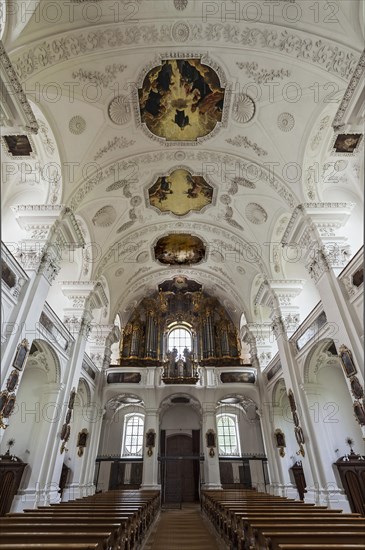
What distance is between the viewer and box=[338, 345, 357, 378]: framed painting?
7.73 m

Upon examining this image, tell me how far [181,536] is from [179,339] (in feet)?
40.6

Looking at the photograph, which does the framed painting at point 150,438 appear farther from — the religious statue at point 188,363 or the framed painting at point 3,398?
the framed painting at point 3,398

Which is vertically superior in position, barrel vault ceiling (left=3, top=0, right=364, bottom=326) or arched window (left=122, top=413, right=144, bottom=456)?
barrel vault ceiling (left=3, top=0, right=364, bottom=326)

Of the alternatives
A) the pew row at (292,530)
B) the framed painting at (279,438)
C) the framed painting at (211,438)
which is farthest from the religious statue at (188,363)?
the pew row at (292,530)

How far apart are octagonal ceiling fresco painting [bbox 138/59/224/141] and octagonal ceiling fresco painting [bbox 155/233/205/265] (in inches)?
251

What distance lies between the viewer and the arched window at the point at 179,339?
19906 mm

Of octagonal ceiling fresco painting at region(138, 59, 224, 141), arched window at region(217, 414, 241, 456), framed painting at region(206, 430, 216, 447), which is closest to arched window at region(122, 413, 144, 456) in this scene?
arched window at region(217, 414, 241, 456)

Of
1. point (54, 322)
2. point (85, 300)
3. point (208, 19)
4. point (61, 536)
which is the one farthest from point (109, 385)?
point (208, 19)

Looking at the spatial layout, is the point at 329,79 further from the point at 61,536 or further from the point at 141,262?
the point at 141,262

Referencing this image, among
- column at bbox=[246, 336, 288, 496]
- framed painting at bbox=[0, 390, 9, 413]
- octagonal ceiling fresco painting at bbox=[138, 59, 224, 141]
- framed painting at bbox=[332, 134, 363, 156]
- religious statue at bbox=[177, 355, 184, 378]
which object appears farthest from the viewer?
religious statue at bbox=[177, 355, 184, 378]

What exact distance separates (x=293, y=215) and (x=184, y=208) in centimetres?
569

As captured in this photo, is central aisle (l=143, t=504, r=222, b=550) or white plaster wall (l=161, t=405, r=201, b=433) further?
white plaster wall (l=161, t=405, r=201, b=433)

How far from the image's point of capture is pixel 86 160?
10.7 m

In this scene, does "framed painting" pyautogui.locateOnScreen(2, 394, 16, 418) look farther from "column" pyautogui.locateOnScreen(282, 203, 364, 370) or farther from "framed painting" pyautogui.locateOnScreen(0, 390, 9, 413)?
"column" pyautogui.locateOnScreen(282, 203, 364, 370)
